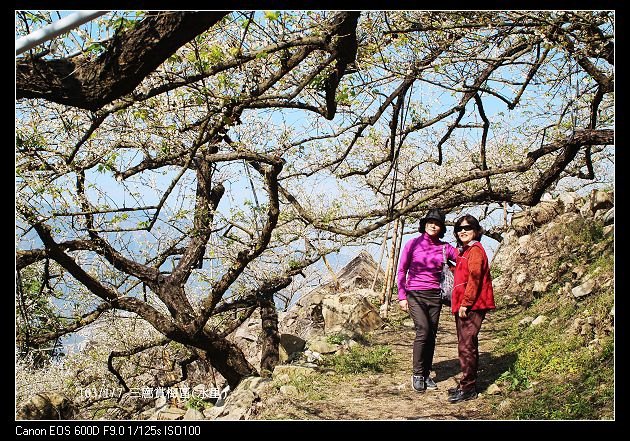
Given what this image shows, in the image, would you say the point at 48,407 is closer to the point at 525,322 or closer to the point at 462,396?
the point at 462,396

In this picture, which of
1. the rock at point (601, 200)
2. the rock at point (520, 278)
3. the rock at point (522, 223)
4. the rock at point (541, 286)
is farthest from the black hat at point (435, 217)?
the rock at point (522, 223)

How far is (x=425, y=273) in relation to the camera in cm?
598

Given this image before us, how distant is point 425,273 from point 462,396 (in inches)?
47.4

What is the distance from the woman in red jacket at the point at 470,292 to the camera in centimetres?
556

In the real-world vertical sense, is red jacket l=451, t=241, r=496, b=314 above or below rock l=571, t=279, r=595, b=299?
above

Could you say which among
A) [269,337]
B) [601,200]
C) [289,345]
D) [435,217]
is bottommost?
[289,345]

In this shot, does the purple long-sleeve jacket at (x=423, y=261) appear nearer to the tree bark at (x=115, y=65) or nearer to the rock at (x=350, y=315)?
the tree bark at (x=115, y=65)

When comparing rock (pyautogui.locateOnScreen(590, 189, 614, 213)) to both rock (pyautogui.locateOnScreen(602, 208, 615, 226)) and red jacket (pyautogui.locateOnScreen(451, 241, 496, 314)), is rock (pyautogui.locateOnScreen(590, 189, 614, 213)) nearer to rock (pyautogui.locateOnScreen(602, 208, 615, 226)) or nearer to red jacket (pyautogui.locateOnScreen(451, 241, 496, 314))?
rock (pyautogui.locateOnScreen(602, 208, 615, 226))

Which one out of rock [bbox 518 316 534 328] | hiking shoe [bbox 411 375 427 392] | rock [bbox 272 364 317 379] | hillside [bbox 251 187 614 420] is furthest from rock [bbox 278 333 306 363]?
hiking shoe [bbox 411 375 427 392]

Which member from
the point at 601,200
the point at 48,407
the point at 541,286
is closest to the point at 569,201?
the point at 601,200

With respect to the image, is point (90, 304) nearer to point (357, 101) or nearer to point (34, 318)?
point (34, 318)

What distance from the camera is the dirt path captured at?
577 cm

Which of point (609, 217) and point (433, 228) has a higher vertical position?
point (609, 217)
